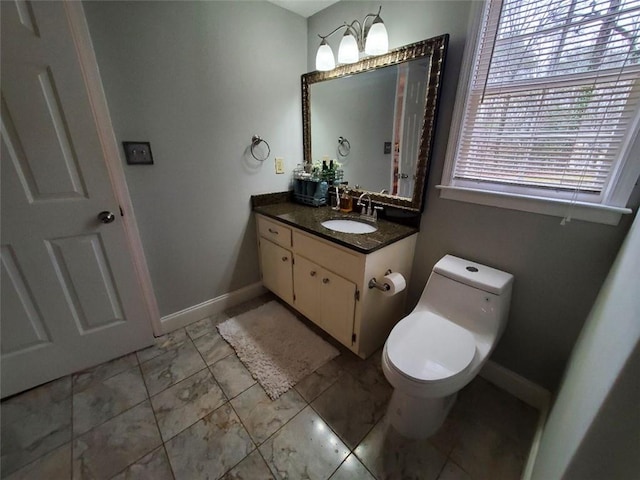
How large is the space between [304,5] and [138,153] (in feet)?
4.83

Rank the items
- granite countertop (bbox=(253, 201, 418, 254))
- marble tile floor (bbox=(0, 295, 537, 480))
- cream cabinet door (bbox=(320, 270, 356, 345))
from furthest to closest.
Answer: cream cabinet door (bbox=(320, 270, 356, 345)) → granite countertop (bbox=(253, 201, 418, 254)) → marble tile floor (bbox=(0, 295, 537, 480))

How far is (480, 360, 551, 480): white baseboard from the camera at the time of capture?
121 centimetres

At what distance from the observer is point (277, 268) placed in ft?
6.39

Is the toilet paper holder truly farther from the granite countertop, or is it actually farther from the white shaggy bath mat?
the white shaggy bath mat

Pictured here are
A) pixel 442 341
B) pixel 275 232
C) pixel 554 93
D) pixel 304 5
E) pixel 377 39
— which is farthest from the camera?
pixel 275 232

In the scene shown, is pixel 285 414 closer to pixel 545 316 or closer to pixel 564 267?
pixel 545 316

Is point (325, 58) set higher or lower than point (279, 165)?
higher

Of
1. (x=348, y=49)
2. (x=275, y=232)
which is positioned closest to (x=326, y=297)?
(x=275, y=232)

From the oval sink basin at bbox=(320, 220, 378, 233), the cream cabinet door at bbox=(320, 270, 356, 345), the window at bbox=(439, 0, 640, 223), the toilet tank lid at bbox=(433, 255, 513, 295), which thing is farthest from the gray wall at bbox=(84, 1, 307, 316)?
the toilet tank lid at bbox=(433, 255, 513, 295)

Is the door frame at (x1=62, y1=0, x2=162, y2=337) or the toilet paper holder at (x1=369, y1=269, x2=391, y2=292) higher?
the door frame at (x1=62, y1=0, x2=162, y2=337)

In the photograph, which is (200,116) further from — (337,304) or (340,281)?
(337,304)

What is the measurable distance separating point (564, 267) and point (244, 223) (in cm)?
192

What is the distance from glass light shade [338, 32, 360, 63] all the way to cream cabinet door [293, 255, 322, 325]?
50.0 inches

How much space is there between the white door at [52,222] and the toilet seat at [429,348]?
1.57 metres
